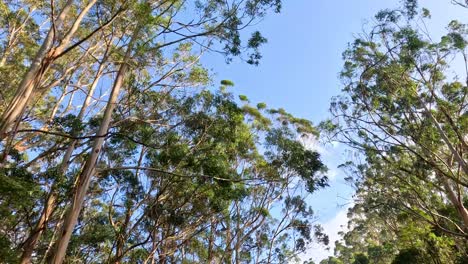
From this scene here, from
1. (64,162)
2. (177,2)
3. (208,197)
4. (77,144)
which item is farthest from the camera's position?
(208,197)

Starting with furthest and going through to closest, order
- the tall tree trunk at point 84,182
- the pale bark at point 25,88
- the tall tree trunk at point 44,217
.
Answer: the tall tree trunk at point 44,217, the tall tree trunk at point 84,182, the pale bark at point 25,88

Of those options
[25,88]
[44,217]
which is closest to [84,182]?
[25,88]

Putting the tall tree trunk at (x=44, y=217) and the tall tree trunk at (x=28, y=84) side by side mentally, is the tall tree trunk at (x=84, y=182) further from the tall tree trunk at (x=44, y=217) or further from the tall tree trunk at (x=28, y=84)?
the tall tree trunk at (x=28, y=84)

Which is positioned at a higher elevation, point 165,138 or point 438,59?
point 438,59

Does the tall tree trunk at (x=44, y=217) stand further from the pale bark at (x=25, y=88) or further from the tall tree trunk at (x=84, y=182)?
the pale bark at (x=25, y=88)

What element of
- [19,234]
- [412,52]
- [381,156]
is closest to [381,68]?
[412,52]

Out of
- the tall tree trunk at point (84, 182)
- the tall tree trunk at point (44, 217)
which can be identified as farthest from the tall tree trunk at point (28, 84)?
the tall tree trunk at point (44, 217)

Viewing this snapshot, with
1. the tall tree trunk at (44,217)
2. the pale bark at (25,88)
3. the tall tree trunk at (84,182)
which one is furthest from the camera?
the tall tree trunk at (44,217)

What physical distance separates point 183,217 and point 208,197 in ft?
4.16

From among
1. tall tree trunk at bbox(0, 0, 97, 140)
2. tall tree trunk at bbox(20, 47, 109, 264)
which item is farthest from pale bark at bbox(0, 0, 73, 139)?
tall tree trunk at bbox(20, 47, 109, 264)

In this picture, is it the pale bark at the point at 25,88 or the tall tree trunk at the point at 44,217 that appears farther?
the tall tree trunk at the point at 44,217

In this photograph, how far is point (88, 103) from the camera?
12688mm

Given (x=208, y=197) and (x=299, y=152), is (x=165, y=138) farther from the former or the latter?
(x=299, y=152)

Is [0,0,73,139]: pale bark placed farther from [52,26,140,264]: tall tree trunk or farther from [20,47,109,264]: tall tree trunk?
[20,47,109,264]: tall tree trunk
